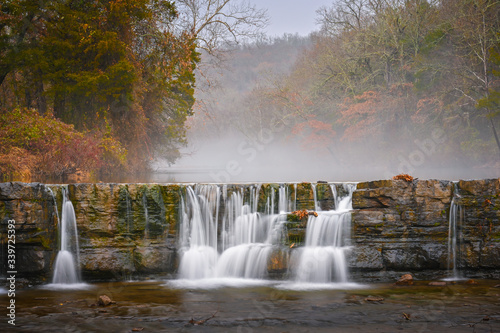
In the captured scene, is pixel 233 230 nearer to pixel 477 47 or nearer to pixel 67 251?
pixel 67 251

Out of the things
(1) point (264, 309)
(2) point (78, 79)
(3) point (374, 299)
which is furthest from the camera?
(2) point (78, 79)

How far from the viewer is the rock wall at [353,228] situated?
976 cm

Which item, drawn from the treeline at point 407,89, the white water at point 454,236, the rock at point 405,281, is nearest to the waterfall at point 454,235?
the white water at point 454,236

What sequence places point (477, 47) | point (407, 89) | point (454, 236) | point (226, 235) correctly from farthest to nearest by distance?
point (407, 89) → point (477, 47) → point (226, 235) → point (454, 236)

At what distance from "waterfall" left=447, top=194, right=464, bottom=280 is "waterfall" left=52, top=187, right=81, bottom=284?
8127 millimetres

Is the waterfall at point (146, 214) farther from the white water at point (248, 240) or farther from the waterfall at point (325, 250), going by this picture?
the waterfall at point (325, 250)

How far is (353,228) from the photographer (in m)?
10.1

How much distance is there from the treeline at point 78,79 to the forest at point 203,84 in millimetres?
51

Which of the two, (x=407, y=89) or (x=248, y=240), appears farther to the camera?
(x=407, y=89)

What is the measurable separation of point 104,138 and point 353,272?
39.9 ft

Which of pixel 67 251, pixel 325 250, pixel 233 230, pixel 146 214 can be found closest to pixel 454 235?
pixel 325 250

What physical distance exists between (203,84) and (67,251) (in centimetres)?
1908

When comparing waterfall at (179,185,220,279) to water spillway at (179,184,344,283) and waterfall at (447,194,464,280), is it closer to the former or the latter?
water spillway at (179,184,344,283)

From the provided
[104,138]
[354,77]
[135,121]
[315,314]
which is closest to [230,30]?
[135,121]
